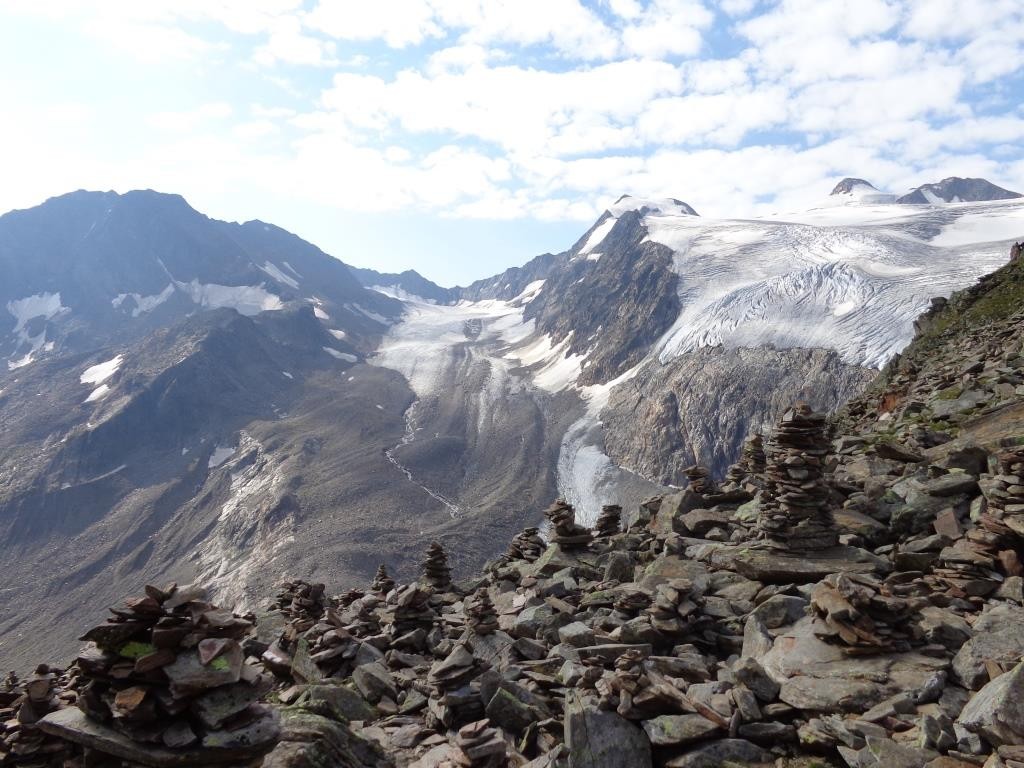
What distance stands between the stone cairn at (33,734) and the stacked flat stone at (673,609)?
9.00 m

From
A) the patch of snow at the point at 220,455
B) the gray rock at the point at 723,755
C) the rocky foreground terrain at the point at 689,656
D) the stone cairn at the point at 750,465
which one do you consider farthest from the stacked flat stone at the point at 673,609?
the patch of snow at the point at 220,455

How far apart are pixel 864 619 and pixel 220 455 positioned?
130626 millimetres

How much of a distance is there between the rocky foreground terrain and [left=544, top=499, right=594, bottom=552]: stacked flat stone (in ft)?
6.32

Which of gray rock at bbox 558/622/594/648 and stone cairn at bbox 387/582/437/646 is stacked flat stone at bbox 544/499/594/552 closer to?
stone cairn at bbox 387/582/437/646

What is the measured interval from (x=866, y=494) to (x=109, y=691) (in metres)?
14.0

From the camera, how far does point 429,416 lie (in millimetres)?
128750

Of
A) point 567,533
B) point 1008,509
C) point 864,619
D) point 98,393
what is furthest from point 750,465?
point 98,393

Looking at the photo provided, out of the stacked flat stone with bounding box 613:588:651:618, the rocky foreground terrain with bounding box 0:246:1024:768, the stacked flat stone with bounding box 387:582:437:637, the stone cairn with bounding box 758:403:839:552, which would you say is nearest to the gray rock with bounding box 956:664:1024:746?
the rocky foreground terrain with bounding box 0:246:1024:768

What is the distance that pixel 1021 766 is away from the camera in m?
4.88

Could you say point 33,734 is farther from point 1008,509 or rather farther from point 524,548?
point 1008,509

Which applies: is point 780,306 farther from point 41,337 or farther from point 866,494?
point 41,337

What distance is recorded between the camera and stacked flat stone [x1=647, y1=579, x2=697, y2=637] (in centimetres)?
978

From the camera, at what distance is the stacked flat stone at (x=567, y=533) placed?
18891 millimetres

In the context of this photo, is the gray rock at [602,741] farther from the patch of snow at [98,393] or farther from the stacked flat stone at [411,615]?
the patch of snow at [98,393]
